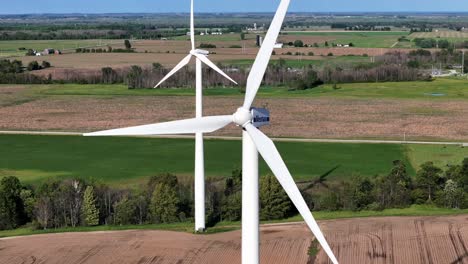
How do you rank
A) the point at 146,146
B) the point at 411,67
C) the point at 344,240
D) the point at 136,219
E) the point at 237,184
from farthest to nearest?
1. the point at 411,67
2. the point at 146,146
3. the point at 237,184
4. the point at 136,219
5. the point at 344,240

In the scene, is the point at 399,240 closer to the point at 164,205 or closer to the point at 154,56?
the point at 164,205

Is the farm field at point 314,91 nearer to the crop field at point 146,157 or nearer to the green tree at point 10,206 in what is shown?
the crop field at point 146,157

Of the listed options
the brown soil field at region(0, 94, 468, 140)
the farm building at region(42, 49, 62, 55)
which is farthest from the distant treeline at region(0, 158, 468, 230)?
the farm building at region(42, 49, 62, 55)

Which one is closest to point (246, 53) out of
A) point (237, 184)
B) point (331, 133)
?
point (331, 133)

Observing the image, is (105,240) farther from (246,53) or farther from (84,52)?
(84,52)

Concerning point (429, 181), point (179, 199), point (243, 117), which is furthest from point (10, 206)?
point (429, 181)

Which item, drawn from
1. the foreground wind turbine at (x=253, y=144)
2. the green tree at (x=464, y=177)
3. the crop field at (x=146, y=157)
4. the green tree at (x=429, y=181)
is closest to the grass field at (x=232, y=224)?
the green tree at (x=429, y=181)
